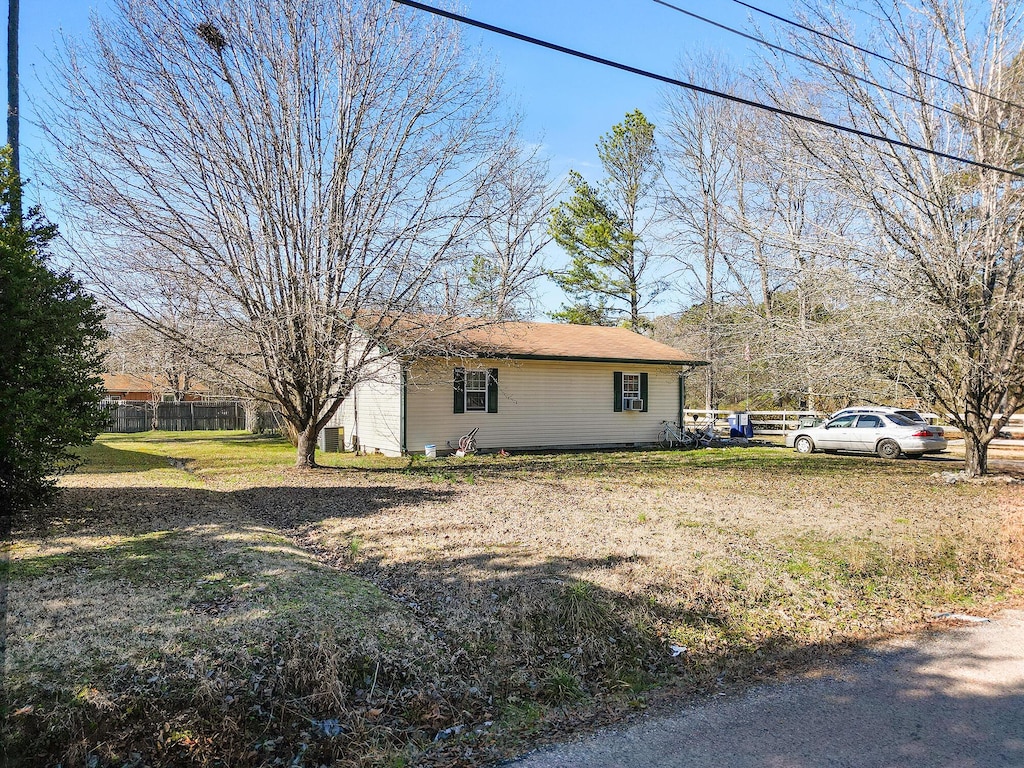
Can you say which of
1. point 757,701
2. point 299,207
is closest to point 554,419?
point 299,207

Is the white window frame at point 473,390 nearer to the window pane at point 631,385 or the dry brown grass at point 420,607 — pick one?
the window pane at point 631,385

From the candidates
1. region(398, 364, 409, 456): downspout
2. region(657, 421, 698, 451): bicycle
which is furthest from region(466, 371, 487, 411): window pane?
region(657, 421, 698, 451): bicycle

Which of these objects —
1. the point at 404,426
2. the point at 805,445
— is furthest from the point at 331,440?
the point at 805,445

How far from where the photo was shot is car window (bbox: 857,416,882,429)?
18375 millimetres

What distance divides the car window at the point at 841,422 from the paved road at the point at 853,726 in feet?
51.7

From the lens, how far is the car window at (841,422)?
18984 mm

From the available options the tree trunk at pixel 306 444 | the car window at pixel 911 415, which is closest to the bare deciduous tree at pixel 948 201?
the car window at pixel 911 415

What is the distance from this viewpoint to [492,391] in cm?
1778

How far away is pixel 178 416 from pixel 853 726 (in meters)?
31.6

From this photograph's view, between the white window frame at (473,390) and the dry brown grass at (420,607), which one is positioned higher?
the white window frame at (473,390)

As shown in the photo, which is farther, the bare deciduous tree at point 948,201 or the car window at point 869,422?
the car window at point 869,422

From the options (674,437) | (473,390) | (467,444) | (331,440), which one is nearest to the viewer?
(467,444)

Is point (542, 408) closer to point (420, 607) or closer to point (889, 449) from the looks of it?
point (889, 449)

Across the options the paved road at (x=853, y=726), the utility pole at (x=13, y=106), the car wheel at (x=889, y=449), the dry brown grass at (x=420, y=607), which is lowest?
the paved road at (x=853, y=726)
